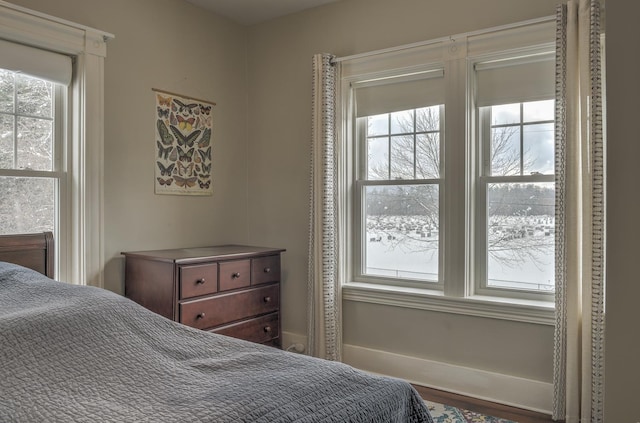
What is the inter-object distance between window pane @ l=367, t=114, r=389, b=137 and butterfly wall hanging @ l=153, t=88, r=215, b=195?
1211 mm

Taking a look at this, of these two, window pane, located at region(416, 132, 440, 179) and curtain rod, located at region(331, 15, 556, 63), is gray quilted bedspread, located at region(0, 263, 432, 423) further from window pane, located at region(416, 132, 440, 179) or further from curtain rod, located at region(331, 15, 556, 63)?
curtain rod, located at region(331, 15, 556, 63)

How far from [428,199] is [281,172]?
1.20 metres

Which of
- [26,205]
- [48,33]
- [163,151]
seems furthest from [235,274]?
[48,33]

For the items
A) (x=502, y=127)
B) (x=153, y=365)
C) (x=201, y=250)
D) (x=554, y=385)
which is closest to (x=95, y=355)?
(x=153, y=365)

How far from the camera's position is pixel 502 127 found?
3113mm

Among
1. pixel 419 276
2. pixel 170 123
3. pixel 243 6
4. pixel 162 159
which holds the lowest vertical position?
pixel 419 276

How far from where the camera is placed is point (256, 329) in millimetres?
3498

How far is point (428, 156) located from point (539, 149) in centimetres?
69

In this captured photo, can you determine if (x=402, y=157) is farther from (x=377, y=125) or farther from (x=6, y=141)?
(x=6, y=141)

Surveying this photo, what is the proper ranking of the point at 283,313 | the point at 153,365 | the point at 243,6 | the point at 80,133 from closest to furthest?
the point at 153,365, the point at 80,133, the point at 243,6, the point at 283,313

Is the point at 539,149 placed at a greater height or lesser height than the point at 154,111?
lesser

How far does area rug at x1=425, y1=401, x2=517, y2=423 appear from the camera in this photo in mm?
2751

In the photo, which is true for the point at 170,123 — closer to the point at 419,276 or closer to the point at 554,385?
the point at 419,276

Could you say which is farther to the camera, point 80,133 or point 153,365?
point 80,133
